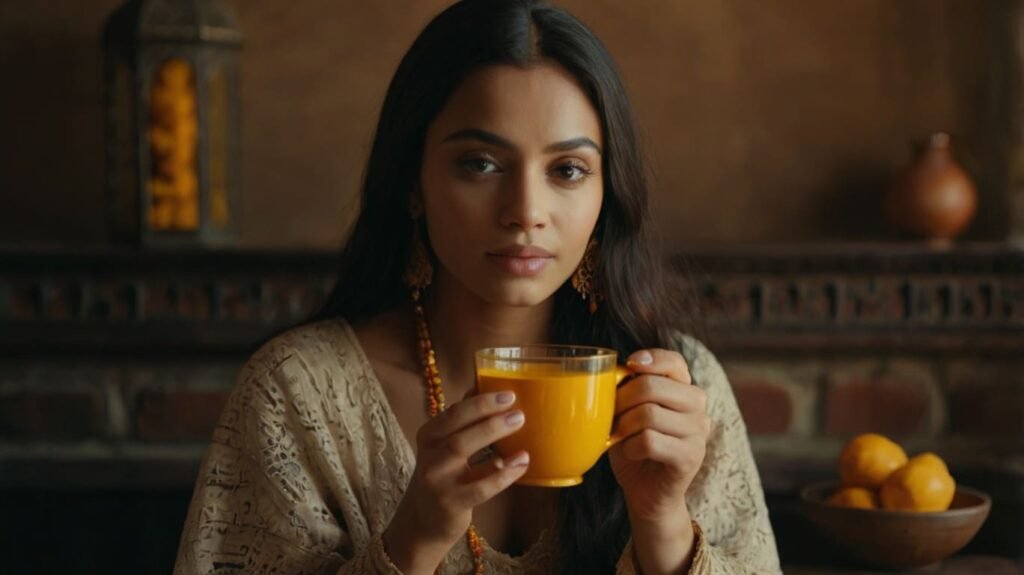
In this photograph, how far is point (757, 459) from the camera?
7.45ft

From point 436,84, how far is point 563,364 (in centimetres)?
47

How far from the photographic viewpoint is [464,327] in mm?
1594

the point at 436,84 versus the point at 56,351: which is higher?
the point at 436,84

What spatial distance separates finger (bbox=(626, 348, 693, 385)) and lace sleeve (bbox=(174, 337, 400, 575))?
1.37ft

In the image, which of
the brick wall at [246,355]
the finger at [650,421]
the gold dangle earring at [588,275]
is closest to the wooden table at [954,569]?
the brick wall at [246,355]

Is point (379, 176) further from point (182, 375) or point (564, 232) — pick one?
point (182, 375)

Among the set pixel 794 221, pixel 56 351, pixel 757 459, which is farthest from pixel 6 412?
pixel 794 221

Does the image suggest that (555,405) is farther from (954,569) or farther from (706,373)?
(954,569)

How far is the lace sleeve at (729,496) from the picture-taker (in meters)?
1.55

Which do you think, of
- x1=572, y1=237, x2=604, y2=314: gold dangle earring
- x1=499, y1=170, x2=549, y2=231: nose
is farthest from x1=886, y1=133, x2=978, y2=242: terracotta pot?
x1=499, y1=170, x2=549, y2=231: nose

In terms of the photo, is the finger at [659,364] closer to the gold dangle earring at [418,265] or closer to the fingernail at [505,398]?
the fingernail at [505,398]

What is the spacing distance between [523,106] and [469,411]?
422mm

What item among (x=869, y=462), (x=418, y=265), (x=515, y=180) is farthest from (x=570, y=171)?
(x=869, y=462)

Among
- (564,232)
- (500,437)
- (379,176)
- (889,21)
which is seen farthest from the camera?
(889,21)
